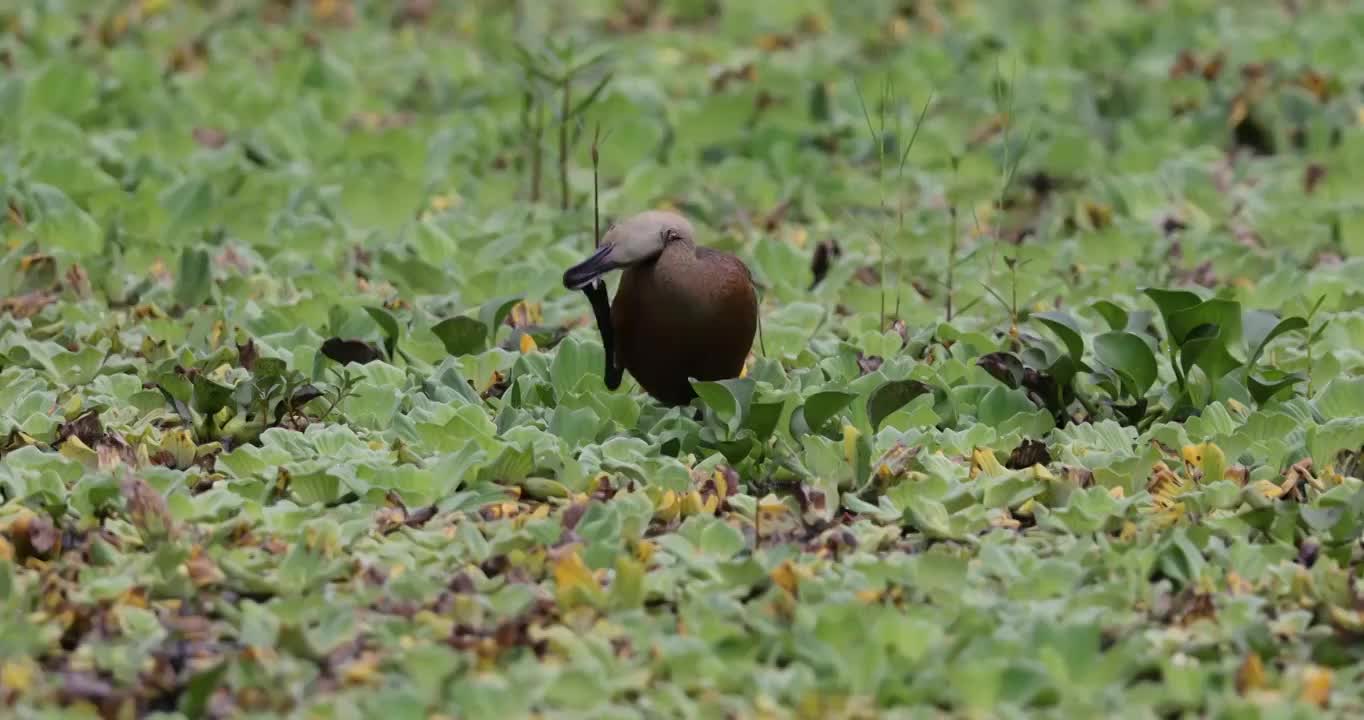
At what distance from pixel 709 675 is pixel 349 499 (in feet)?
3.43

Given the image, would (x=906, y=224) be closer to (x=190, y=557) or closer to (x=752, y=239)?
(x=752, y=239)

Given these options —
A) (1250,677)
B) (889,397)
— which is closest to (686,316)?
(889,397)

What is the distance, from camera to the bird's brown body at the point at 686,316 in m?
4.21

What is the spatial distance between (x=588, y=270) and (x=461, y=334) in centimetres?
80

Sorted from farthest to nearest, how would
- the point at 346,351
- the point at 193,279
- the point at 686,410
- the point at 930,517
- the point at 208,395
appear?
the point at 193,279
the point at 346,351
the point at 686,410
the point at 208,395
the point at 930,517

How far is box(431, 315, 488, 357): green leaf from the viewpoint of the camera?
482cm

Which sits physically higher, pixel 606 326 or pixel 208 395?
pixel 606 326

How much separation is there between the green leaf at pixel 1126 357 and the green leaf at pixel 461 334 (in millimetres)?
1379

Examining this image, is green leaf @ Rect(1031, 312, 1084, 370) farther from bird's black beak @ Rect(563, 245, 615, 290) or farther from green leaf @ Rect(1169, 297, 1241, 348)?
bird's black beak @ Rect(563, 245, 615, 290)

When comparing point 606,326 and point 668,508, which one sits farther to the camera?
point 606,326

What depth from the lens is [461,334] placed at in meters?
4.86

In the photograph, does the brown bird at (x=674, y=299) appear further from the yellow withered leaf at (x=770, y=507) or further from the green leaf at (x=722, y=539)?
the green leaf at (x=722, y=539)

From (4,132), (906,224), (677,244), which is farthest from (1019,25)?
(677,244)

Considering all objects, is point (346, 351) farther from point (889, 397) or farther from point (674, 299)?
point (889, 397)
